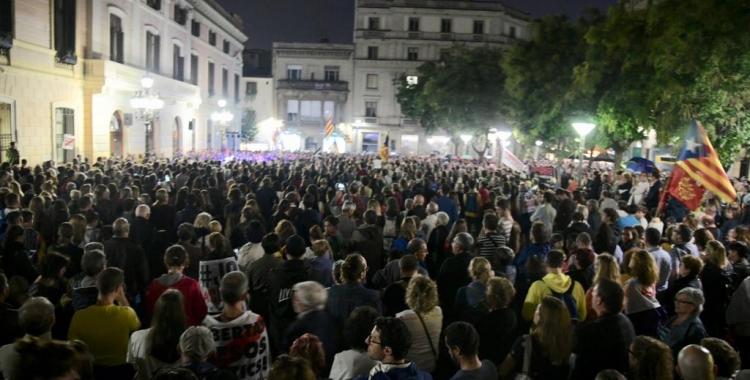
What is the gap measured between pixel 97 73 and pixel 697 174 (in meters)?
21.7

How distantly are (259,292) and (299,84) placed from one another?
59165 millimetres

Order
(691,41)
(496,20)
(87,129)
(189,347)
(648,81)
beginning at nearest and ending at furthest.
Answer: (189,347), (691,41), (648,81), (87,129), (496,20)

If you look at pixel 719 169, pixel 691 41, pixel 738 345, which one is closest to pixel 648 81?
pixel 691 41

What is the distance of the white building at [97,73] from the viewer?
773 inches

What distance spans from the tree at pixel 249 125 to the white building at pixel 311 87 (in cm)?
139

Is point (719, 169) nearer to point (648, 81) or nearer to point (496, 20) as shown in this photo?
point (648, 81)

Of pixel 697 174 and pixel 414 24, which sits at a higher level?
pixel 414 24

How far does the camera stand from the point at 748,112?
15391 millimetres

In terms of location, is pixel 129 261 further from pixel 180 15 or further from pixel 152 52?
pixel 180 15

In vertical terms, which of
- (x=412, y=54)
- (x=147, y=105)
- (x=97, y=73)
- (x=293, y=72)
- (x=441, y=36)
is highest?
(x=441, y=36)

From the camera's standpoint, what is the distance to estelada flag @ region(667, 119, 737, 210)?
1024cm

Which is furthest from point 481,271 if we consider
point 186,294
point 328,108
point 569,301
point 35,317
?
point 328,108

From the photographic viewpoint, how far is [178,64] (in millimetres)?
35875

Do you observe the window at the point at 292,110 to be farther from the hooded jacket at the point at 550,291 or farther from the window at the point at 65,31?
the hooded jacket at the point at 550,291
